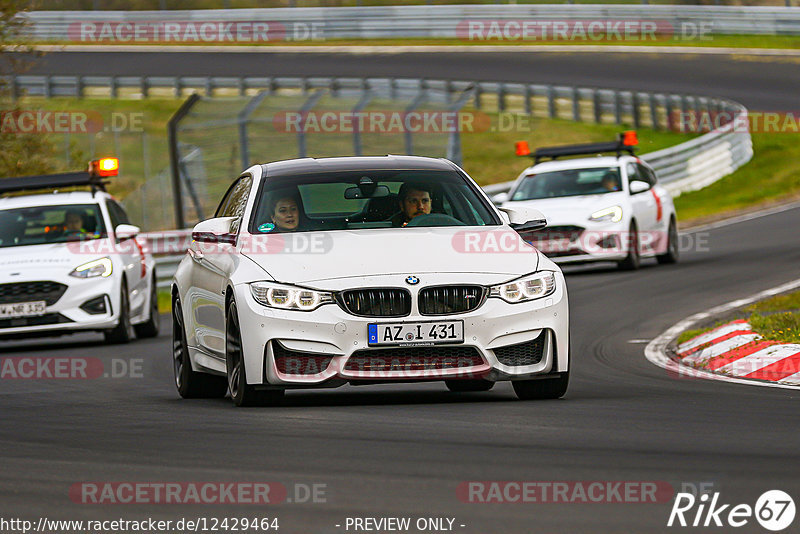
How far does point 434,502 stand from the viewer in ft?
19.7

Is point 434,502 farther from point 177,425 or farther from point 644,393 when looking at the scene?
point 644,393

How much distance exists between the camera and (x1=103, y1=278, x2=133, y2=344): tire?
17.5 metres

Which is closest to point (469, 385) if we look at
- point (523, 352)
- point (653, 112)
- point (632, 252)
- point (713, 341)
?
point (523, 352)

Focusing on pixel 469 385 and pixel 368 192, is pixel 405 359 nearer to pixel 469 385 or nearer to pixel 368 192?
pixel 368 192

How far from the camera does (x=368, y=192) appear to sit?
10.3m

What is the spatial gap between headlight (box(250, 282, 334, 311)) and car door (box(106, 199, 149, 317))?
878 cm

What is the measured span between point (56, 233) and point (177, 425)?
32.1ft

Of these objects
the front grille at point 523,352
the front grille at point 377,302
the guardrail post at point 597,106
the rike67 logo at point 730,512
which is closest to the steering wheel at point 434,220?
the front grille at point 377,302

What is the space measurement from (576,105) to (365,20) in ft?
47.4

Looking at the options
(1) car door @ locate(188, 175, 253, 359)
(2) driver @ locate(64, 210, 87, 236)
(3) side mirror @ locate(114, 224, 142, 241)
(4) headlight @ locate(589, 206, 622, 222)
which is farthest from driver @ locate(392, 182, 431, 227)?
(4) headlight @ locate(589, 206, 622, 222)

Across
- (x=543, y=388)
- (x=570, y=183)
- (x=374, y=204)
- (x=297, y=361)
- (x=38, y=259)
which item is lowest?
(x=570, y=183)

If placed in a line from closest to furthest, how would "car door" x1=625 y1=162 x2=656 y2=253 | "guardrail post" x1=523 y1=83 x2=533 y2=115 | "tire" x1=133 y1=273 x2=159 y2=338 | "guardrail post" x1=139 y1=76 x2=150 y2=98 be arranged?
"tire" x1=133 y1=273 x2=159 y2=338 < "car door" x1=625 y1=162 x2=656 y2=253 < "guardrail post" x1=523 y1=83 x2=533 y2=115 < "guardrail post" x1=139 y1=76 x2=150 y2=98

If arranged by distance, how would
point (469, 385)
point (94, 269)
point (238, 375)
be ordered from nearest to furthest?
point (238, 375) → point (469, 385) → point (94, 269)

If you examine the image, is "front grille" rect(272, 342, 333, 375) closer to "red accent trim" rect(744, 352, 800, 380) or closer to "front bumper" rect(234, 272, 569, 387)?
"front bumper" rect(234, 272, 569, 387)
